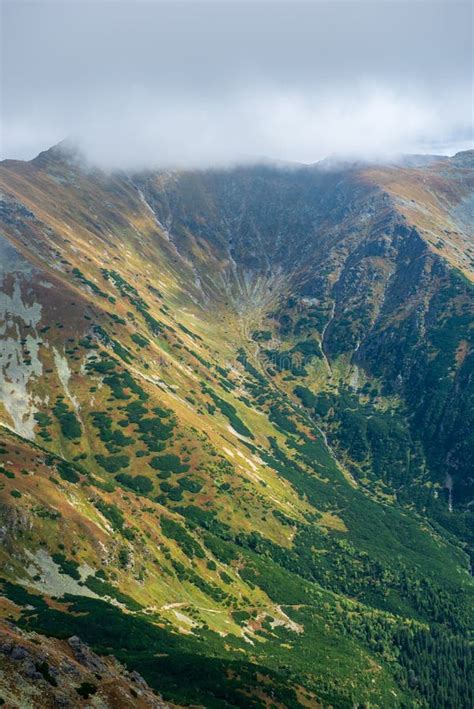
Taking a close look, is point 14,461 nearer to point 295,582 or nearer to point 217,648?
point 217,648

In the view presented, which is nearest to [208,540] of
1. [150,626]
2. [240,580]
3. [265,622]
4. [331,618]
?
[240,580]

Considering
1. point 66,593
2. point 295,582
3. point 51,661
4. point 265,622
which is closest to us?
point 51,661

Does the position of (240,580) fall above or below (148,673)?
below

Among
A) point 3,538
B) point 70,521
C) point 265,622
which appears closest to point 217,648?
point 265,622

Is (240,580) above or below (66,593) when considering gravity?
below

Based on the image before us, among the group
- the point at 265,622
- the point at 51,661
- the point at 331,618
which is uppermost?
Answer: the point at 51,661

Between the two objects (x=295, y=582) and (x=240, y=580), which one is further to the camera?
(x=295, y=582)

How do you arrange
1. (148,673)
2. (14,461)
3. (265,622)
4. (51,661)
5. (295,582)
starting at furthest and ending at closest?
1. (295,582)
2. (265,622)
3. (14,461)
4. (148,673)
5. (51,661)

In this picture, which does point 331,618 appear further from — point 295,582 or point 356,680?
point 356,680

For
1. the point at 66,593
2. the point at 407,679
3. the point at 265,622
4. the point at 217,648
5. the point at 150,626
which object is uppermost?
the point at 66,593
